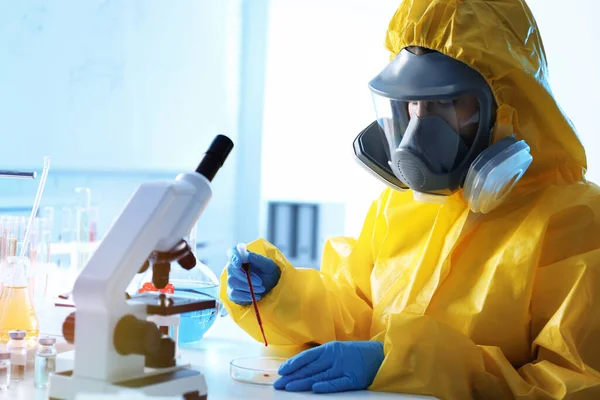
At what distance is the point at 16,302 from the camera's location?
144cm

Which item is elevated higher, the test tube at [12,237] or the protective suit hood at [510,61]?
the protective suit hood at [510,61]

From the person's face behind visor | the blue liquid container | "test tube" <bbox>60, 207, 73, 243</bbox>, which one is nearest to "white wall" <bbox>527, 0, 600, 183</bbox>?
the person's face behind visor

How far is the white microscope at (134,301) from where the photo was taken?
972 millimetres

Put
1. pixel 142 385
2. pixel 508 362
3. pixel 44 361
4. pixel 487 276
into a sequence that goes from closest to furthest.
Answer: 1. pixel 142 385
2. pixel 44 361
3. pixel 508 362
4. pixel 487 276

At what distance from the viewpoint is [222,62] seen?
4219 mm

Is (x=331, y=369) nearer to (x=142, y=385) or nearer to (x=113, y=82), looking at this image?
(x=142, y=385)

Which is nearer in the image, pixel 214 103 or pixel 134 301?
pixel 134 301

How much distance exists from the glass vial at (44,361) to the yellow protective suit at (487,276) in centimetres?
53

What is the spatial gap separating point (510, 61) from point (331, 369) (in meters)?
0.73

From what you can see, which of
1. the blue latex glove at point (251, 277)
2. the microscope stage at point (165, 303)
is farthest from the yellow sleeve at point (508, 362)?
the microscope stage at point (165, 303)

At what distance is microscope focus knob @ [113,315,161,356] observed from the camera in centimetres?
100

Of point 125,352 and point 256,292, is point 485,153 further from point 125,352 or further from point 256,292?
point 125,352

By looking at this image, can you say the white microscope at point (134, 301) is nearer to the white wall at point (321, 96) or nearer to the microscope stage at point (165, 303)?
the microscope stage at point (165, 303)

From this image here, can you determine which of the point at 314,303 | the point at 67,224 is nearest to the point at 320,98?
the point at 67,224
